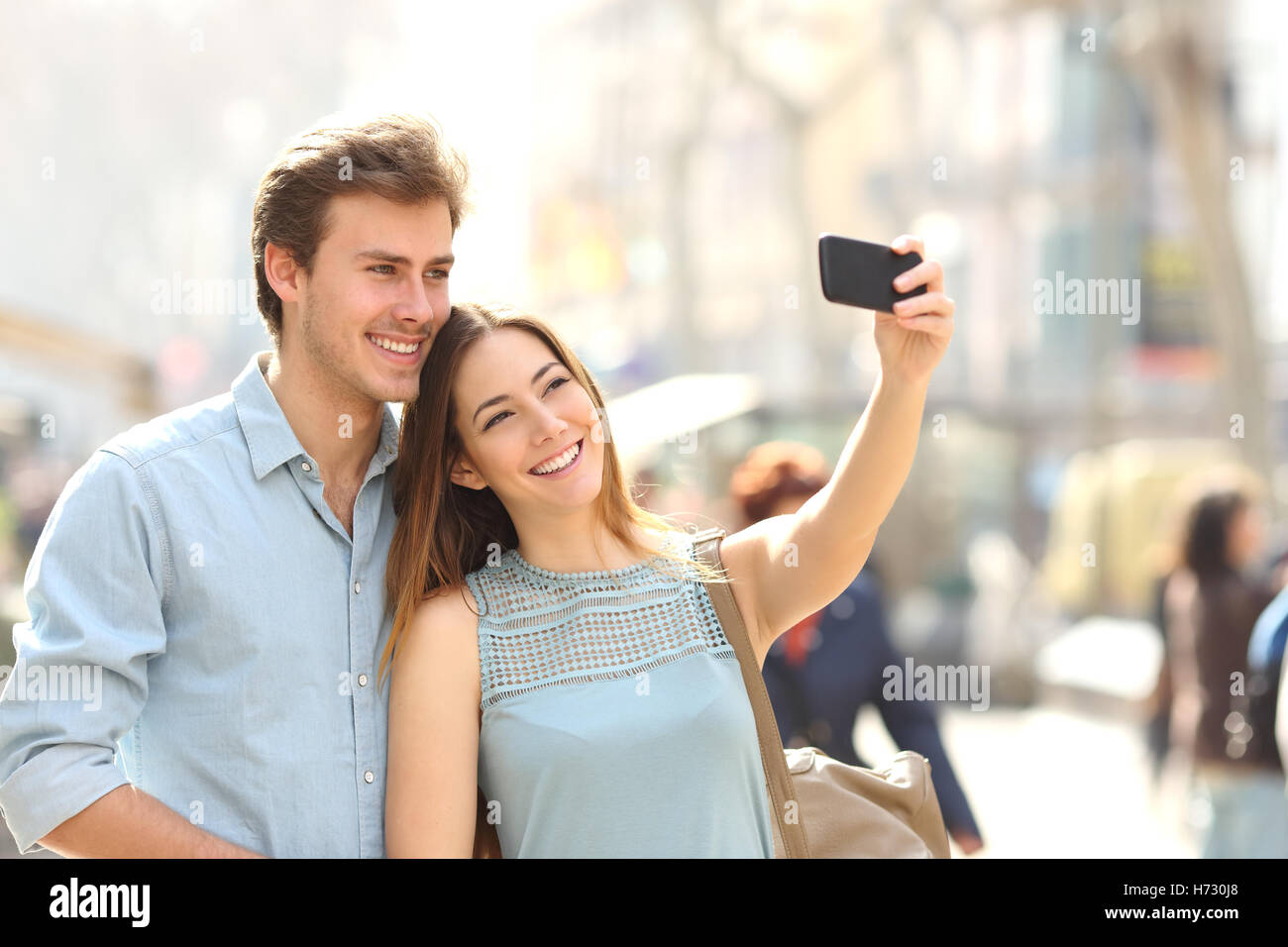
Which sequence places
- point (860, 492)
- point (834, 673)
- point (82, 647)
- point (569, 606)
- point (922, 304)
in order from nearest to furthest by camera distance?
1. point (82, 647)
2. point (922, 304)
3. point (860, 492)
4. point (569, 606)
5. point (834, 673)

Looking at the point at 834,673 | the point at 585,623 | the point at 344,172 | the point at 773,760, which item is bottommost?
the point at 834,673

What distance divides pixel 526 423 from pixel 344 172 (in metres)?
0.56

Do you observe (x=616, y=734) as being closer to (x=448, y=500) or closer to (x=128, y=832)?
(x=448, y=500)

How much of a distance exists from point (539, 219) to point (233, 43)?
7553mm

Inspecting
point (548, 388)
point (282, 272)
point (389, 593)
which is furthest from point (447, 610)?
point (282, 272)

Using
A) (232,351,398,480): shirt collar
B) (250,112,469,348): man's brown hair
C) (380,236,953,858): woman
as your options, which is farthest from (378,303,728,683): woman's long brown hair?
(250,112,469,348): man's brown hair

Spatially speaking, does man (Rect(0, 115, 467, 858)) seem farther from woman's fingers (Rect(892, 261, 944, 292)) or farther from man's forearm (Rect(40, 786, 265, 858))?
woman's fingers (Rect(892, 261, 944, 292))

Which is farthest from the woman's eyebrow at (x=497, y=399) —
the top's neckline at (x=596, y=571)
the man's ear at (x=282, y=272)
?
the man's ear at (x=282, y=272)

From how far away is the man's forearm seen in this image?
207 cm

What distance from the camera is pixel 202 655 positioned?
7.29 ft

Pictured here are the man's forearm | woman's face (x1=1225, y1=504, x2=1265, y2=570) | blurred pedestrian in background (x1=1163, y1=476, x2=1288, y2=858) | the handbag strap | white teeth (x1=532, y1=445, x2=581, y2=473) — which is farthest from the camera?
woman's face (x1=1225, y1=504, x2=1265, y2=570)

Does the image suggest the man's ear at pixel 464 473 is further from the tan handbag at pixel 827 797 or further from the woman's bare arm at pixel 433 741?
the tan handbag at pixel 827 797

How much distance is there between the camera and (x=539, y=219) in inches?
1195
